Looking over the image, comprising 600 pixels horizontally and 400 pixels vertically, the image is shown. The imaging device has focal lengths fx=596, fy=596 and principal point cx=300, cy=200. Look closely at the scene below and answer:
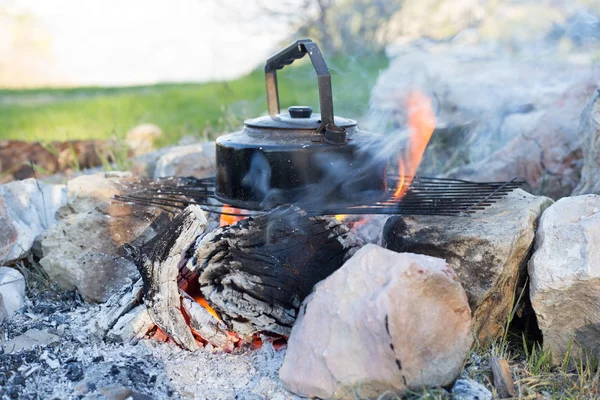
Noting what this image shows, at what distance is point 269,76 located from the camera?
277 cm

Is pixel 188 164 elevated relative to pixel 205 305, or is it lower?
elevated

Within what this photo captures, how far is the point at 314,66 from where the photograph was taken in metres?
2.22

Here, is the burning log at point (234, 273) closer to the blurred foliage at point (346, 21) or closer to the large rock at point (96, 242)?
the large rock at point (96, 242)

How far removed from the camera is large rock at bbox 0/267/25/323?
2.48 meters

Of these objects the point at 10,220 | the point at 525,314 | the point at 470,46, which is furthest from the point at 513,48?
the point at 10,220

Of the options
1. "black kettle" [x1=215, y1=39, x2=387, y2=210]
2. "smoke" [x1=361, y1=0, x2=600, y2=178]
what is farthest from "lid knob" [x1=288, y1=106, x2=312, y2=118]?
"smoke" [x1=361, y1=0, x2=600, y2=178]

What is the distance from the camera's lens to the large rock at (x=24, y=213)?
2.87 meters

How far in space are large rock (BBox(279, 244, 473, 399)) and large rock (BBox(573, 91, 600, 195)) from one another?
1.47 metres

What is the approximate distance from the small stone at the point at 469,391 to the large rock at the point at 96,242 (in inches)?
57.7

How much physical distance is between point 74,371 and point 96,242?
95 cm

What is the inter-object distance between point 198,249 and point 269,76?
1.02 meters

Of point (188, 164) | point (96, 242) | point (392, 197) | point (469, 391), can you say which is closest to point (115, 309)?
point (96, 242)

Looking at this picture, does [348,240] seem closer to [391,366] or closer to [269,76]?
[391,366]

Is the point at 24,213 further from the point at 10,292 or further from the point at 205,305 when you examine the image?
the point at 205,305
